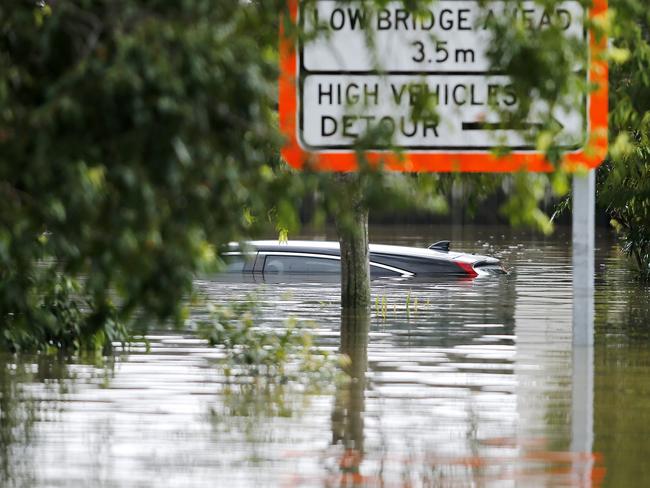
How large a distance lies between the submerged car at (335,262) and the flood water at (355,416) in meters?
8.63

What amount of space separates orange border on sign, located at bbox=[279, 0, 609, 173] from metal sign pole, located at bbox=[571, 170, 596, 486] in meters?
0.26

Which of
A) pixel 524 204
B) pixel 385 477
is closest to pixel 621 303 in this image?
pixel 385 477

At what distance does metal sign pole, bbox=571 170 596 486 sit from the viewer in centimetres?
834

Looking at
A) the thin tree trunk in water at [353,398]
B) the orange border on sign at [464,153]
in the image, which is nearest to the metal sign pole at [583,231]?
the orange border on sign at [464,153]

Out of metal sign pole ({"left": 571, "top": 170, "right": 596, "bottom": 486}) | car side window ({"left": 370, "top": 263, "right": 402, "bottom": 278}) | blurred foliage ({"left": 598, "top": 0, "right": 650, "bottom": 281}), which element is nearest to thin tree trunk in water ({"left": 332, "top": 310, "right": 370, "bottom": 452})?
metal sign pole ({"left": 571, "top": 170, "right": 596, "bottom": 486})

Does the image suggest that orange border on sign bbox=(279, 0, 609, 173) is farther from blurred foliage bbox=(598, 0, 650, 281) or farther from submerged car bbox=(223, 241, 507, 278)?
submerged car bbox=(223, 241, 507, 278)

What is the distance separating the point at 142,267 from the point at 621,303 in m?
17.7

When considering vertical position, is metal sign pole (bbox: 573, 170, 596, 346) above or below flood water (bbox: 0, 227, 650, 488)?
above

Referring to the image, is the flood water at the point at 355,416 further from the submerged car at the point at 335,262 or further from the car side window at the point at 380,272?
the submerged car at the point at 335,262

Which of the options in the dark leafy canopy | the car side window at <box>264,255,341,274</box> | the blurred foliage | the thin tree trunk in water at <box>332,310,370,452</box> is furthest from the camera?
the car side window at <box>264,255,341,274</box>

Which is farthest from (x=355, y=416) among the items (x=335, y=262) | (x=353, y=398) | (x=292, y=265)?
(x=335, y=262)

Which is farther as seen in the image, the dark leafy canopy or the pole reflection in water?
the pole reflection in water

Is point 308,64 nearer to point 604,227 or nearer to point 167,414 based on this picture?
point 167,414

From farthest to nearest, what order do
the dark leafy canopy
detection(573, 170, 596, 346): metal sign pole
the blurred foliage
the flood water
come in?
the flood water, detection(573, 170, 596, 346): metal sign pole, the blurred foliage, the dark leafy canopy
